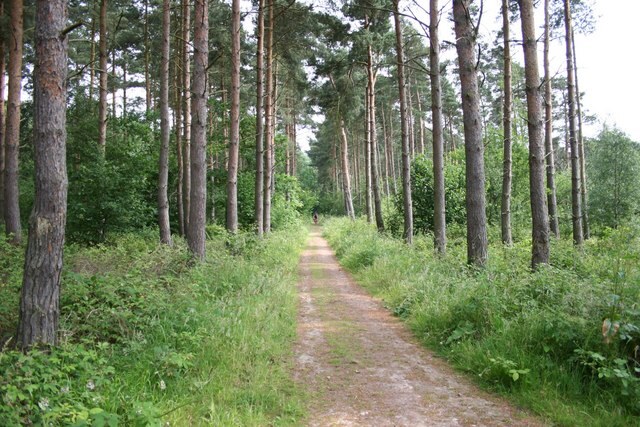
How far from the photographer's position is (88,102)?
22.0 m

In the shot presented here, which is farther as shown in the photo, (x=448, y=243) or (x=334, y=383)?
(x=448, y=243)

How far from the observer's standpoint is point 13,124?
13.2m

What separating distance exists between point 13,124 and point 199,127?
24.8 feet

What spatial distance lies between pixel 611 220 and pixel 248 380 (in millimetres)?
25744

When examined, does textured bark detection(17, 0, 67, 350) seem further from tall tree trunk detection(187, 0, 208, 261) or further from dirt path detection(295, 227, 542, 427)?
tall tree trunk detection(187, 0, 208, 261)

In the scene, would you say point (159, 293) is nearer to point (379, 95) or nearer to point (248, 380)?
point (248, 380)

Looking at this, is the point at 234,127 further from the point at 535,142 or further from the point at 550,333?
the point at 550,333

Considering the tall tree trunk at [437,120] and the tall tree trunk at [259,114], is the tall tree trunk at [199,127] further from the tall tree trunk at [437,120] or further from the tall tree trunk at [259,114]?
the tall tree trunk at [437,120]

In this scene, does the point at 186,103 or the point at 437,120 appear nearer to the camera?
the point at 437,120

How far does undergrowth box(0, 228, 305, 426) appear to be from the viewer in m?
3.26

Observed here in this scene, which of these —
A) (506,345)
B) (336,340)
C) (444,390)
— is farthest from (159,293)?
(506,345)

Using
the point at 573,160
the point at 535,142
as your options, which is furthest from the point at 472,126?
the point at 573,160

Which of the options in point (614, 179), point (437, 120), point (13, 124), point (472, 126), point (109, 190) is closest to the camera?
point (472, 126)

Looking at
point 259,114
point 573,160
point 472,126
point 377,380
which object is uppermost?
point 259,114
